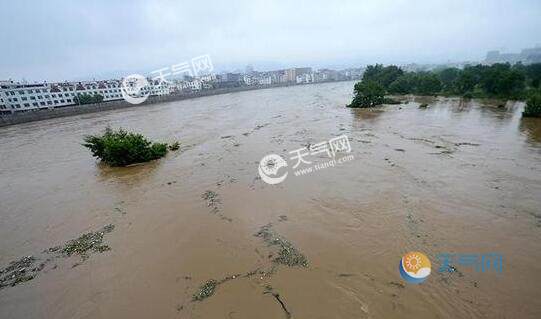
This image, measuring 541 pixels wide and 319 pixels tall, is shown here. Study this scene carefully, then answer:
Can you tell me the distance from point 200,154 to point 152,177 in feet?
13.3

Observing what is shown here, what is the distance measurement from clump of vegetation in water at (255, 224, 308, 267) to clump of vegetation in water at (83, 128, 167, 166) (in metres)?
10.8

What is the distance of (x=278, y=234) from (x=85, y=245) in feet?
18.0

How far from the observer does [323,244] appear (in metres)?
7.39

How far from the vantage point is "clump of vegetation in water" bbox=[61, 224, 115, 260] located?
7707mm

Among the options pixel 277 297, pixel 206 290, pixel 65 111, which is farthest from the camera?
pixel 65 111

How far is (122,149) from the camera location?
1534cm

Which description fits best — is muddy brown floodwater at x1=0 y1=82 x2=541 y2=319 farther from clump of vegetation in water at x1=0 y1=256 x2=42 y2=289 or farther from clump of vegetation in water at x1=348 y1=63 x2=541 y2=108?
clump of vegetation in water at x1=348 y1=63 x2=541 y2=108

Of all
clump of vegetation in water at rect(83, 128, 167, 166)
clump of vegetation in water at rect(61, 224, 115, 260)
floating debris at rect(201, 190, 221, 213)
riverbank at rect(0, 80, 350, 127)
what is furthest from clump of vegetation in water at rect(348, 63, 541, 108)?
riverbank at rect(0, 80, 350, 127)

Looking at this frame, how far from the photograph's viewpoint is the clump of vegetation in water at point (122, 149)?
50.3 ft

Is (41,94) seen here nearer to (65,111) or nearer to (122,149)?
(65,111)

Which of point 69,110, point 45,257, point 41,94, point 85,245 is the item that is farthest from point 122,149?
point 41,94

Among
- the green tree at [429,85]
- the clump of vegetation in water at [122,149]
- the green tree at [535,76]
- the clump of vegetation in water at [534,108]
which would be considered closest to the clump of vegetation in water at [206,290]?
the clump of vegetation in water at [122,149]

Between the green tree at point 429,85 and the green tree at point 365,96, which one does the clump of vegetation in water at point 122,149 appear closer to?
the green tree at point 365,96

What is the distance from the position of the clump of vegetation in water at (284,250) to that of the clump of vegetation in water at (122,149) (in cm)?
1079
